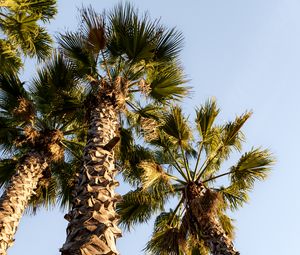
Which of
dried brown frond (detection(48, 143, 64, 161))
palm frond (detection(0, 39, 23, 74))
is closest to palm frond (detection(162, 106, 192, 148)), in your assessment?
dried brown frond (detection(48, 143, 64, 161))

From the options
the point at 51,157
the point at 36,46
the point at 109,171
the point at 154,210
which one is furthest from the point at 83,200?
the point at 36,46

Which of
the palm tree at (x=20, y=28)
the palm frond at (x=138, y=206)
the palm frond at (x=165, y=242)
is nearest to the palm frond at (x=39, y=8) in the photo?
the palm tree at (x=20, y=28)

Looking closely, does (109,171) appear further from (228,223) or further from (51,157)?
(228,223)

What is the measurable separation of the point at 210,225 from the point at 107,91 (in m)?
3.68

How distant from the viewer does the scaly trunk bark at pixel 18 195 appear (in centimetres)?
613

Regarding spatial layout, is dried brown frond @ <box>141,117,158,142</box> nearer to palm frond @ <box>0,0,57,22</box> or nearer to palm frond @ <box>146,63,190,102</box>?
palm frond @ <box>146,63,190,102</box>

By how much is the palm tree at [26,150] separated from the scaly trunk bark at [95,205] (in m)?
2.10

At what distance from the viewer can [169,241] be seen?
8977 millimetres

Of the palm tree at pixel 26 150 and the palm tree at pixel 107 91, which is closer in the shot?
the palm tree at pixel 107 91

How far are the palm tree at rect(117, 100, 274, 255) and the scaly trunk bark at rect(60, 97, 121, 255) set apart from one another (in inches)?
114

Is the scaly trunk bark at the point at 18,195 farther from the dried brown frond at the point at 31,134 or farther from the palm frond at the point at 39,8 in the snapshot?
the palm frond at the point at 39,8

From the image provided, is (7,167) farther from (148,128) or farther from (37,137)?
(148,128)

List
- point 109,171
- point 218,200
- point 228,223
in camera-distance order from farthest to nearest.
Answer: point 228,223 < point 218,200 < point 109,171

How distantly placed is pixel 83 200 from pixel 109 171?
2.62 feet
